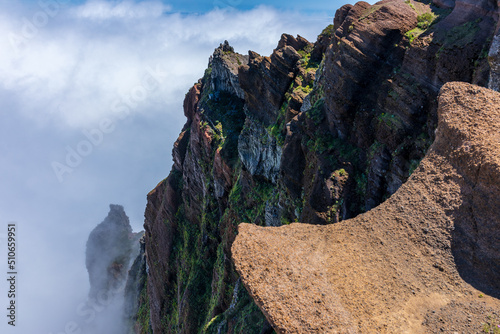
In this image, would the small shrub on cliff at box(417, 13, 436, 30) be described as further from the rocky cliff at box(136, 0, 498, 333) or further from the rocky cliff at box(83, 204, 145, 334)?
the rocky cliff at box(83, 204, 145, 334)

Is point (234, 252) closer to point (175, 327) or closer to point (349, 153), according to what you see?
point (349, 153)

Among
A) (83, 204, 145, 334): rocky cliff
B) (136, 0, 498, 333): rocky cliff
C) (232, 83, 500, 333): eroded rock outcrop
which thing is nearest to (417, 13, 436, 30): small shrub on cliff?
(136, 0, 498, 333): rocky cliff

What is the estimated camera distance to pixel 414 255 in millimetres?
13867

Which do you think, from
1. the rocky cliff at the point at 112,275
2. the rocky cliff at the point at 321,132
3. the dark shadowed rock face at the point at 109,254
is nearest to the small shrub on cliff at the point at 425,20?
A: the rocky cliff at the point at 321,132

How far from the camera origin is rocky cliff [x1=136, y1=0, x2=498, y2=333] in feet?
62.0

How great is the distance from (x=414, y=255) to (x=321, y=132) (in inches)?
521

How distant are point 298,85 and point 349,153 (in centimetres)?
1567

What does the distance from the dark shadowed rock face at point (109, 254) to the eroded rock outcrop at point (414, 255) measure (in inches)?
3473

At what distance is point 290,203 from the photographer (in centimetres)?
2788

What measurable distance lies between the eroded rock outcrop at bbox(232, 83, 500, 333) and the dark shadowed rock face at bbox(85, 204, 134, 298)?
88.2m

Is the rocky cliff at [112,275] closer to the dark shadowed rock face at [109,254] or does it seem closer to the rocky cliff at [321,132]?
the dark shadowed rock face at [109,254]

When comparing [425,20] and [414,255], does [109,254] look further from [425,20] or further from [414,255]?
[425,20]

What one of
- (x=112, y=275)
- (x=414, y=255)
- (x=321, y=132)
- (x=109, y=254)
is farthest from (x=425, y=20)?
(x=109, y=254)

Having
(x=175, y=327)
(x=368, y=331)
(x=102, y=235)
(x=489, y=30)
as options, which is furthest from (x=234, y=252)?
(x=102, y=235)
